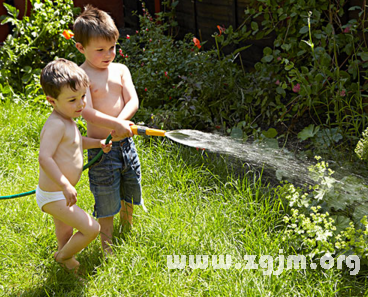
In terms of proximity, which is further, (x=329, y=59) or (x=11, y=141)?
(x=11, y=141)

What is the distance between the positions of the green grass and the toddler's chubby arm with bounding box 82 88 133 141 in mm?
645

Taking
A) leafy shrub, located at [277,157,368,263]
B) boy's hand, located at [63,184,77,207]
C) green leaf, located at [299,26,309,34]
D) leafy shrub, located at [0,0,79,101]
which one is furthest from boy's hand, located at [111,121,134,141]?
leafy shrub, located at [0,0,79,101]

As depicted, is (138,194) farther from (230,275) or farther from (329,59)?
(329,59)

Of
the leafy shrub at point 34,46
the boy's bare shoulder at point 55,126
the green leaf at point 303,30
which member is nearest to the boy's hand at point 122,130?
the boy's bare shoulder at point 55,126

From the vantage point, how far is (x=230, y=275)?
2334 millimetres

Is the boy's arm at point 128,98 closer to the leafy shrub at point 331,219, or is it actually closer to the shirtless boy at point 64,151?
the shirtless boy at point 64,151

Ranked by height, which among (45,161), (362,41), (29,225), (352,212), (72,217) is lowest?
(29,225)

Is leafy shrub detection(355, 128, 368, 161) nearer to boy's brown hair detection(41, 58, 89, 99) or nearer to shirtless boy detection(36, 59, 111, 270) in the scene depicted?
shirtless boy detection(36, 59, 111, 270)

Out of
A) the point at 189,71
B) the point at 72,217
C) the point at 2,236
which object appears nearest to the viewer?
the point at 72,217

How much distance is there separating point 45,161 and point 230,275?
1084 millimetres

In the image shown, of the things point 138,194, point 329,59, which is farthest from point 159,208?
point 329,59

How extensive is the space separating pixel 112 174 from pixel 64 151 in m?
0.39

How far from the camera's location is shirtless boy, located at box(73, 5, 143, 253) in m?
2.44

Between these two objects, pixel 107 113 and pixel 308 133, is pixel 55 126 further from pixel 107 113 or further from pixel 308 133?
pixel 308 133
